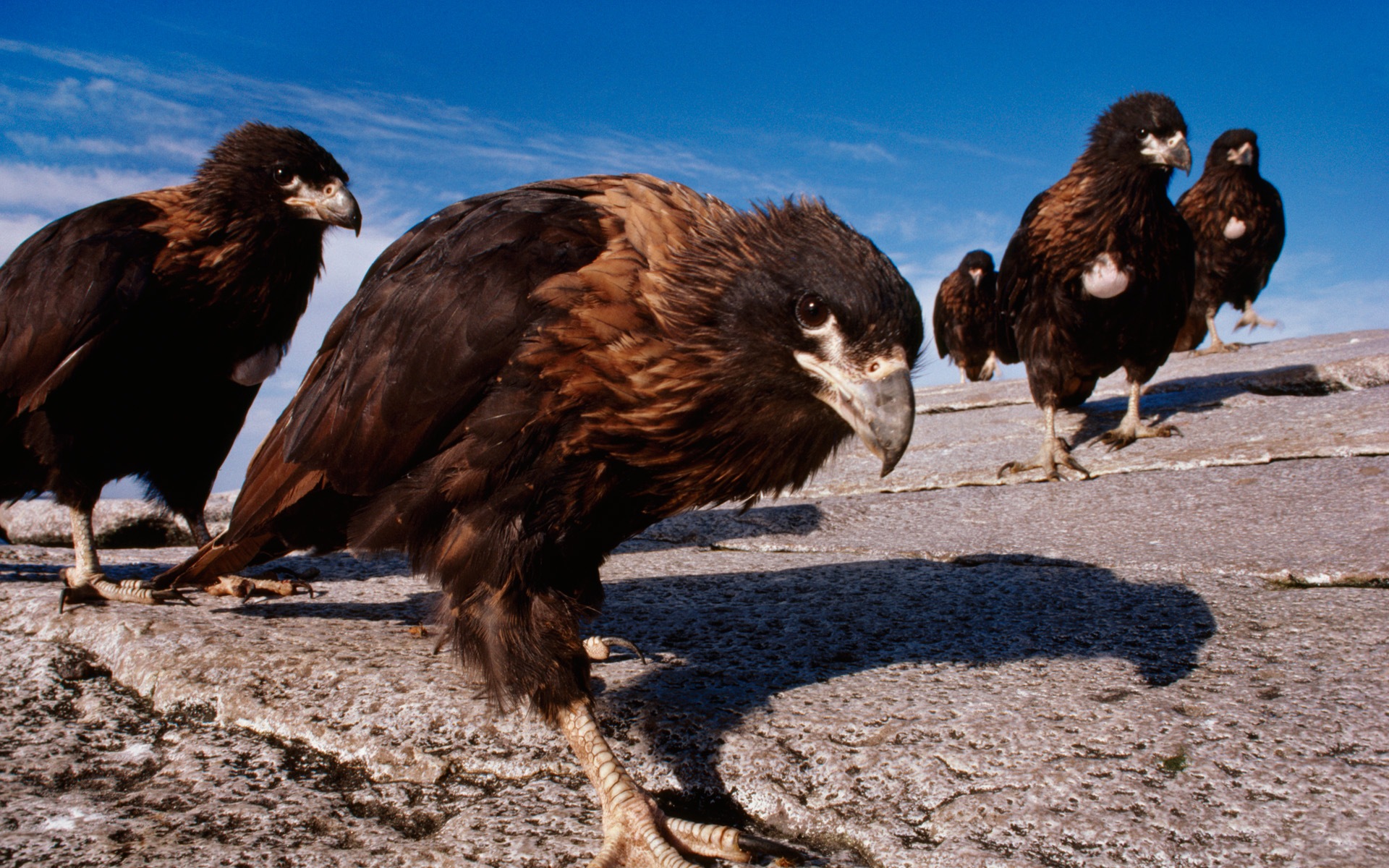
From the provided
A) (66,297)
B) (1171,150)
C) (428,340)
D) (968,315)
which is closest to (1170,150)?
(1171,150)

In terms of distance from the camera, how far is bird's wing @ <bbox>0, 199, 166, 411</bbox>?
11.8ft

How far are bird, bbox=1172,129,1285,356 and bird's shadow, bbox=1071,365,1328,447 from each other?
3443 mm

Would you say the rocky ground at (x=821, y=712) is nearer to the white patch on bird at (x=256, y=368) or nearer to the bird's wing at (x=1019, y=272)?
the white patch on bird at (x=256, y=368)

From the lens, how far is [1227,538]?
3.54 metres

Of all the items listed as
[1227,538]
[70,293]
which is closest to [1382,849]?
[1227,538]

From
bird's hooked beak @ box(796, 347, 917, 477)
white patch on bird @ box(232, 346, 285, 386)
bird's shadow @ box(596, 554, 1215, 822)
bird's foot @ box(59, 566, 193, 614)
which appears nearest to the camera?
bird's hooked beak @ box(796, 347, 917, 477)

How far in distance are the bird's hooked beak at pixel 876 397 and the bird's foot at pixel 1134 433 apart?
4.53m

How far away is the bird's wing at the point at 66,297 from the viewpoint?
11.8ft

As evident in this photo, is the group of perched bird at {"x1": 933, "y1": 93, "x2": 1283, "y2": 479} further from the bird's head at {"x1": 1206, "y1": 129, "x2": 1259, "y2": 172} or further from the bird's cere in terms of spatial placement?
the bird's head at {"x1": 1206, "y1": 129, "x2": 1259, "y2": 172}

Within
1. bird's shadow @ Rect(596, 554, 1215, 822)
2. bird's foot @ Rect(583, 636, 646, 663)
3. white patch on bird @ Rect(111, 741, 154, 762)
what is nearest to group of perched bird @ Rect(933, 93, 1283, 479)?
bird's shadow @ Rect(596, 554, 1215, 822)

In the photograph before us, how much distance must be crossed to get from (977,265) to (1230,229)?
3.28m

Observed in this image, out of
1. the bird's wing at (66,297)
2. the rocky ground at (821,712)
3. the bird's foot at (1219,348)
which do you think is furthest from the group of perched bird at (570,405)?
the bird's foot at (1219,348)

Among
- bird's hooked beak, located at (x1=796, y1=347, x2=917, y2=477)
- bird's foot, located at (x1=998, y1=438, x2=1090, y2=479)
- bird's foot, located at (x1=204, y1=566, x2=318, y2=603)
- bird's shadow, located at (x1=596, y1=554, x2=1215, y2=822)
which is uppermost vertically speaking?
bird's hooked beak, located at (x1=796, y1=347, x2=917, y2=477)

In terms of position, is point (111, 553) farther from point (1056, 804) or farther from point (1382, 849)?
point (1382, 849)
